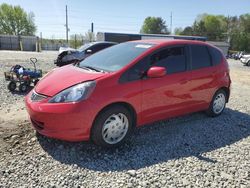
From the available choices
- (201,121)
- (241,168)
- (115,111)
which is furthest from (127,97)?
(201,121)

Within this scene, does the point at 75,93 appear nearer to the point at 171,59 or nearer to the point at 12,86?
the point at 171,59

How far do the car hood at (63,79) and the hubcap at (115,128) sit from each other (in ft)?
2.15

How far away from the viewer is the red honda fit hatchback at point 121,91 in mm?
3523

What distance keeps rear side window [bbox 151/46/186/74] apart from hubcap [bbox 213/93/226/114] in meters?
1.35

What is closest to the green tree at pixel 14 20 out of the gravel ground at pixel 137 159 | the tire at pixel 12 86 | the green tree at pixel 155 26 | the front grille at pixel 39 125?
the green tree at pixel 155 26

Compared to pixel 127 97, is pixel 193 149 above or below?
below

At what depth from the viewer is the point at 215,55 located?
552 centimetres

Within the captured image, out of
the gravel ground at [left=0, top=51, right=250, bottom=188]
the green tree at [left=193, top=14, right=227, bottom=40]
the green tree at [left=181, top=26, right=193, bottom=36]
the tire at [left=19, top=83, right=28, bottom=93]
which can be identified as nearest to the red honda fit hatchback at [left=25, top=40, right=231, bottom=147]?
the gravel ground at [left=0, top=51, right=250, bottom=188]

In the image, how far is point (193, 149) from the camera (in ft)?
13.4

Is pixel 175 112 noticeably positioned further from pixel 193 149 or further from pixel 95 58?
pixel 95 58

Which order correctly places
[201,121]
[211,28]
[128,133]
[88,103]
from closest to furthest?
[88,103], [128,133], [201,121], [211,28]

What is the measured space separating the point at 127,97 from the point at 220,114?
114 inches

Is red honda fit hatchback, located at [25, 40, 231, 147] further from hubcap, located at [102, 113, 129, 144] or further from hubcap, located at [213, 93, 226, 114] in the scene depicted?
hubcap, located at [213, 93, 226, 114]

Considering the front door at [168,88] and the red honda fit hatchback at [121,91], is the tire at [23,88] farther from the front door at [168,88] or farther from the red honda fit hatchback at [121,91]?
the front door at [168,88]
